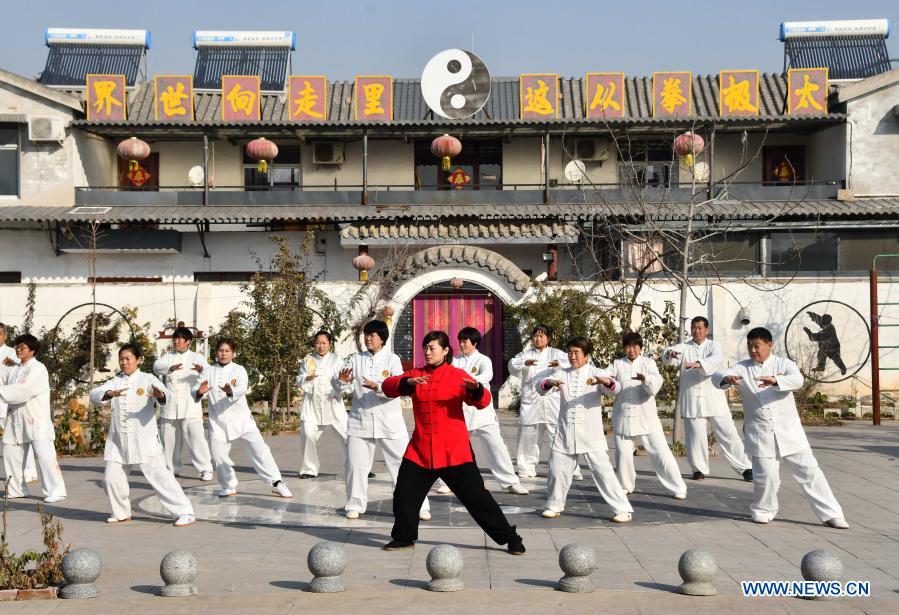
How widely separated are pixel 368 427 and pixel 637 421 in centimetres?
270

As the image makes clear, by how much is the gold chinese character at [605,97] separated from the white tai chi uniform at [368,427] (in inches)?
568

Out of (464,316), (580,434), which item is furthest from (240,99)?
(580,434)

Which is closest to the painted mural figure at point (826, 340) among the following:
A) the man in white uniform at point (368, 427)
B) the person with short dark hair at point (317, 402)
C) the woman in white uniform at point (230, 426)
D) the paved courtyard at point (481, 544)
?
A: the paved courtyard at point (481, 544)

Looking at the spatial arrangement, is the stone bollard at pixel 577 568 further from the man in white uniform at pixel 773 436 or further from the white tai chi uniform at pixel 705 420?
the white tai chi uniform at pixel 705 420

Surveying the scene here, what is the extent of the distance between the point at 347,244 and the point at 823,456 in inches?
441

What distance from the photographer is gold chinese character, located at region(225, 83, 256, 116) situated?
76.4ft

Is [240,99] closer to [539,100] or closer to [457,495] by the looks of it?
[539,100]

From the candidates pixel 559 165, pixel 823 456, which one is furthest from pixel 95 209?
pixel 823 456

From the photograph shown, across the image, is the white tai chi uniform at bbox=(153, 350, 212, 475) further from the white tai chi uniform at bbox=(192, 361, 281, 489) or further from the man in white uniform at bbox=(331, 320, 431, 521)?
the man in white uniform at bbox=(331, 320, 431, 521)

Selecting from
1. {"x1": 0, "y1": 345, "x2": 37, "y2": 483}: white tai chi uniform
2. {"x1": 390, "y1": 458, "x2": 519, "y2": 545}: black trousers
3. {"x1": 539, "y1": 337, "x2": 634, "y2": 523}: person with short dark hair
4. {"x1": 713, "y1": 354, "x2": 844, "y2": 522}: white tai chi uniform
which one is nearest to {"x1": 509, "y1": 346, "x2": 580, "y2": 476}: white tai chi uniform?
{"x1": 539, "y1": 337, "x2": 634, "y2": 523}: person with short dark hair

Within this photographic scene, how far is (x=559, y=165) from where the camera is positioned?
25.1 meters

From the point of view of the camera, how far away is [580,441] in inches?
373

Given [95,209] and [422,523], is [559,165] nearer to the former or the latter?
[95,209]

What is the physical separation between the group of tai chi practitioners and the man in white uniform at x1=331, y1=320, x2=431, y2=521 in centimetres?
1
